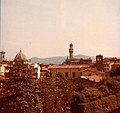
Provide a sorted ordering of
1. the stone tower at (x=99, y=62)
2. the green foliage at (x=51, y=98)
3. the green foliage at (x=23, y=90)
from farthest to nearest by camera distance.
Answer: the stone tower at (x=99, y=62)
the green foliage at (x=51, y=98)
the green foliage at (x=23, y=90)

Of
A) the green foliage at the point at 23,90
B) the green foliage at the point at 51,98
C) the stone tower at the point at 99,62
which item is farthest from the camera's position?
the stone tower at the point at 99,62

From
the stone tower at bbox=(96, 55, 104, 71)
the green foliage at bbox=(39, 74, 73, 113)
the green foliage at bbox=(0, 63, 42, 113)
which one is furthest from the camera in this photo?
the stone tower at bbox=(96, 55, 104, 71)

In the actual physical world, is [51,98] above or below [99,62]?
below

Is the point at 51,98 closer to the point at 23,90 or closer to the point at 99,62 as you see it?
the point at 23,90

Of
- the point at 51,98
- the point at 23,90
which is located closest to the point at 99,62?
the point at 51,98

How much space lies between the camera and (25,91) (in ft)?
49.3

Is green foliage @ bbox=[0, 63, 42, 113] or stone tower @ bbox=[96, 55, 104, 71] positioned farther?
stone tower @ bbox=[96, 55, 104, 71]

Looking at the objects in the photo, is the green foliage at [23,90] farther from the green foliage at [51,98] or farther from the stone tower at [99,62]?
the stone tower at [99,62]

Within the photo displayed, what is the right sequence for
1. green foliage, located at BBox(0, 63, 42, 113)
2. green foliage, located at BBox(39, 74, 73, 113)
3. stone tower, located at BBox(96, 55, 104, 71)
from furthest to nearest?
stone tower, located at BBox(96, 55, 104, 71), green foliage, located at BBox(39, 74, 73, 113), green foliage, located at BBox(0, 63, 42, 113)

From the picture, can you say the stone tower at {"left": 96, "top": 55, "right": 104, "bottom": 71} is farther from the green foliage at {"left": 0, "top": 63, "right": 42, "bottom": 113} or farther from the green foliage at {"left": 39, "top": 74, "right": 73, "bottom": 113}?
the green foliage at {"left": 39, "top": 74, "right": 73, "bottom": 113}

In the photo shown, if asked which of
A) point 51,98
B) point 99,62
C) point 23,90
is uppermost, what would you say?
point 99,62

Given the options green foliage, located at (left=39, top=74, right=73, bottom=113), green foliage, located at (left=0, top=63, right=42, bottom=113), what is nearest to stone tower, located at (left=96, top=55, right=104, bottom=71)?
green foliage, located at (left=0, top=63, right=42, bottom=113)

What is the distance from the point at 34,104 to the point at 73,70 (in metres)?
29.4

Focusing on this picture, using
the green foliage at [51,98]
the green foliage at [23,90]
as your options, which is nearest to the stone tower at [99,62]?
the green foliage at [23,90]
